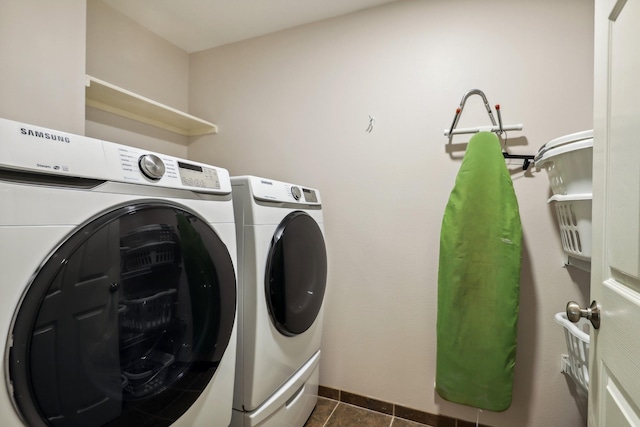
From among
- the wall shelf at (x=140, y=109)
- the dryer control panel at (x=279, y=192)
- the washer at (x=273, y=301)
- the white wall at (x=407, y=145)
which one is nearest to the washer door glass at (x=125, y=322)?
the washer at (x=273, y=301)

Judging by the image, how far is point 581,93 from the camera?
1.24 metres

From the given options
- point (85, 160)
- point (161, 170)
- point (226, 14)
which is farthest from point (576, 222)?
point (226, 14)

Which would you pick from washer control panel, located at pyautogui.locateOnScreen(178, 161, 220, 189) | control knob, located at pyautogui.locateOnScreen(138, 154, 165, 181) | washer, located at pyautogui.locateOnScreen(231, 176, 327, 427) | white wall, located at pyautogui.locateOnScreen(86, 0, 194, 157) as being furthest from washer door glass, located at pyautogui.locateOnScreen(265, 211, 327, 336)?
white wall, located at pyautogui.locateOnScreen(86, 0, 194, 157)

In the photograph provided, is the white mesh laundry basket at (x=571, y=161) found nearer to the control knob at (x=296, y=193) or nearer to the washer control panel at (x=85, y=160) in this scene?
the control knob at (x=296, y=193)

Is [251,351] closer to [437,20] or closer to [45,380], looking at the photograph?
[45,380]

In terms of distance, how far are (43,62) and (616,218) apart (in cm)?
177

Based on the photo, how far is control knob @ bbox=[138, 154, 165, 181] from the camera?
0.68 metres

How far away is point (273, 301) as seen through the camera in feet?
3.46

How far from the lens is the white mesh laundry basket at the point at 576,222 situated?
37.1 inches

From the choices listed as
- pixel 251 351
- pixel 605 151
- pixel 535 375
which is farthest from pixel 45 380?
pixel 535 375

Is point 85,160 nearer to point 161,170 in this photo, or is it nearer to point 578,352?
point 161,170

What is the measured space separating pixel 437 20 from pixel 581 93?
0.74 m

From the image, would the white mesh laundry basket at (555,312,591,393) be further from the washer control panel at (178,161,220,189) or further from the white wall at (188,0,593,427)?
the washer control panel at (178,161,220,189)

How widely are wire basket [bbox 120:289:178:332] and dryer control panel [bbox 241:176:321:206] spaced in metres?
0.44
